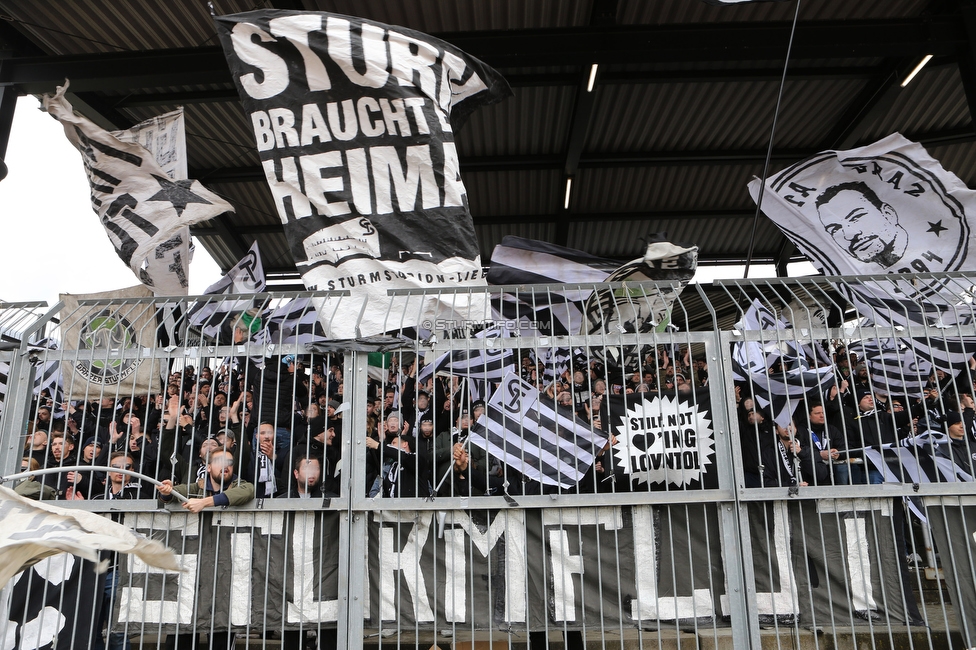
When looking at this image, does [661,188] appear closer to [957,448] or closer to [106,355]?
[957,448]

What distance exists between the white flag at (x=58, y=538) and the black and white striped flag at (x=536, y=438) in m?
2.75

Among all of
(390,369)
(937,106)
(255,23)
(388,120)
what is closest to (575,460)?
A: (390,369)

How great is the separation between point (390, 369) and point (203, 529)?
192cm

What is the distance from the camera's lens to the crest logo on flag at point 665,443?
5.17 metres

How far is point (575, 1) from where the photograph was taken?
31.3ft

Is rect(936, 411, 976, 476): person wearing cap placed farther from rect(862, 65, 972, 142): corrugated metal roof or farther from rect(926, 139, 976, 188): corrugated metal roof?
rect(926, 139, 976, 188): corrugated metal roof

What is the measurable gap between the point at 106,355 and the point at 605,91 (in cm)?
851

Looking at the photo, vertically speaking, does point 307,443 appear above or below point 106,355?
below

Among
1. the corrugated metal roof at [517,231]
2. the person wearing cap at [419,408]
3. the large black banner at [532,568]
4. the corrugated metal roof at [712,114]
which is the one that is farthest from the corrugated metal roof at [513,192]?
the large black banner at [532,568]

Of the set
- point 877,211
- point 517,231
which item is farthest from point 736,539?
point 517,231

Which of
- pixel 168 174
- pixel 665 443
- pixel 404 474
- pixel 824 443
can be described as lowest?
pixel 404 474

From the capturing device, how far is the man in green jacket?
16.5ft

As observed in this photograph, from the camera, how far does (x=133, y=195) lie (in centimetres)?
725

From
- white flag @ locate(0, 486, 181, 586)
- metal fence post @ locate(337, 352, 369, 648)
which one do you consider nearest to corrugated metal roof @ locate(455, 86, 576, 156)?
metal fence post @ locate(337, 352, 369, 648)
